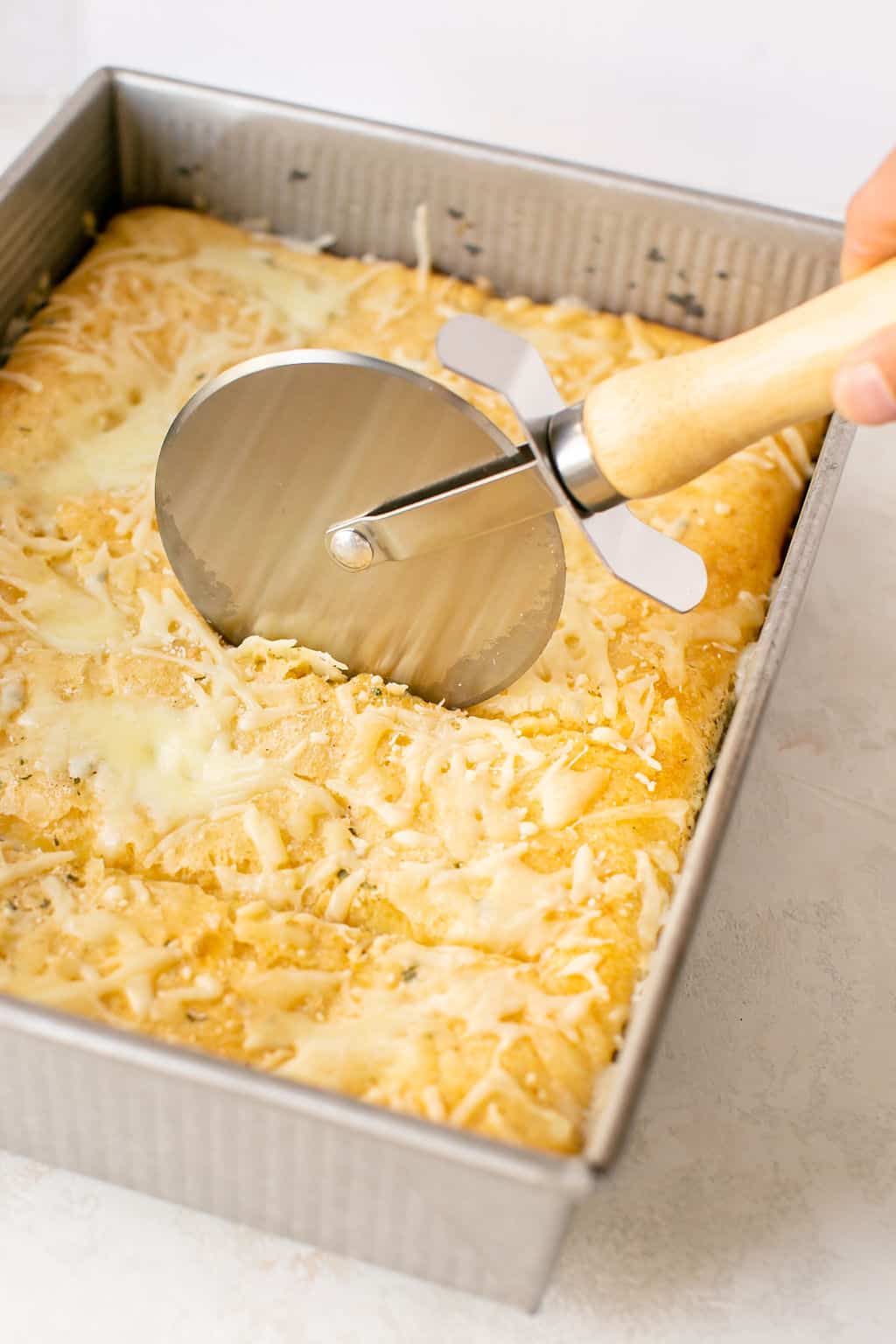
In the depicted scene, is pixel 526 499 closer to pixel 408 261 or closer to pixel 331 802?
pixel 331 802

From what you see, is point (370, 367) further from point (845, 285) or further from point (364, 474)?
point (845, 285)

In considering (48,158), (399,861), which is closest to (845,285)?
(399,861)

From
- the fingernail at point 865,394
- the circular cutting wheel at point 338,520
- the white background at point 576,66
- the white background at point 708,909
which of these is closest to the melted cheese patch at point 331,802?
the circular cutting wheel at point 338,520

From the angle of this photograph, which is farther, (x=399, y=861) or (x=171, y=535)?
(x=171, y=535)

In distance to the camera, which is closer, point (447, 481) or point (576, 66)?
point (447, 481)

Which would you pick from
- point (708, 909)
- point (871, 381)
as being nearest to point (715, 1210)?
point (708, 909)

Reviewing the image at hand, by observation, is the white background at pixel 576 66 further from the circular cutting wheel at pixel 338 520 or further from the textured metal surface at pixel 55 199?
the circular cutting wheel at pixel 338 520

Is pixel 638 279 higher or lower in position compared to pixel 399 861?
higher
